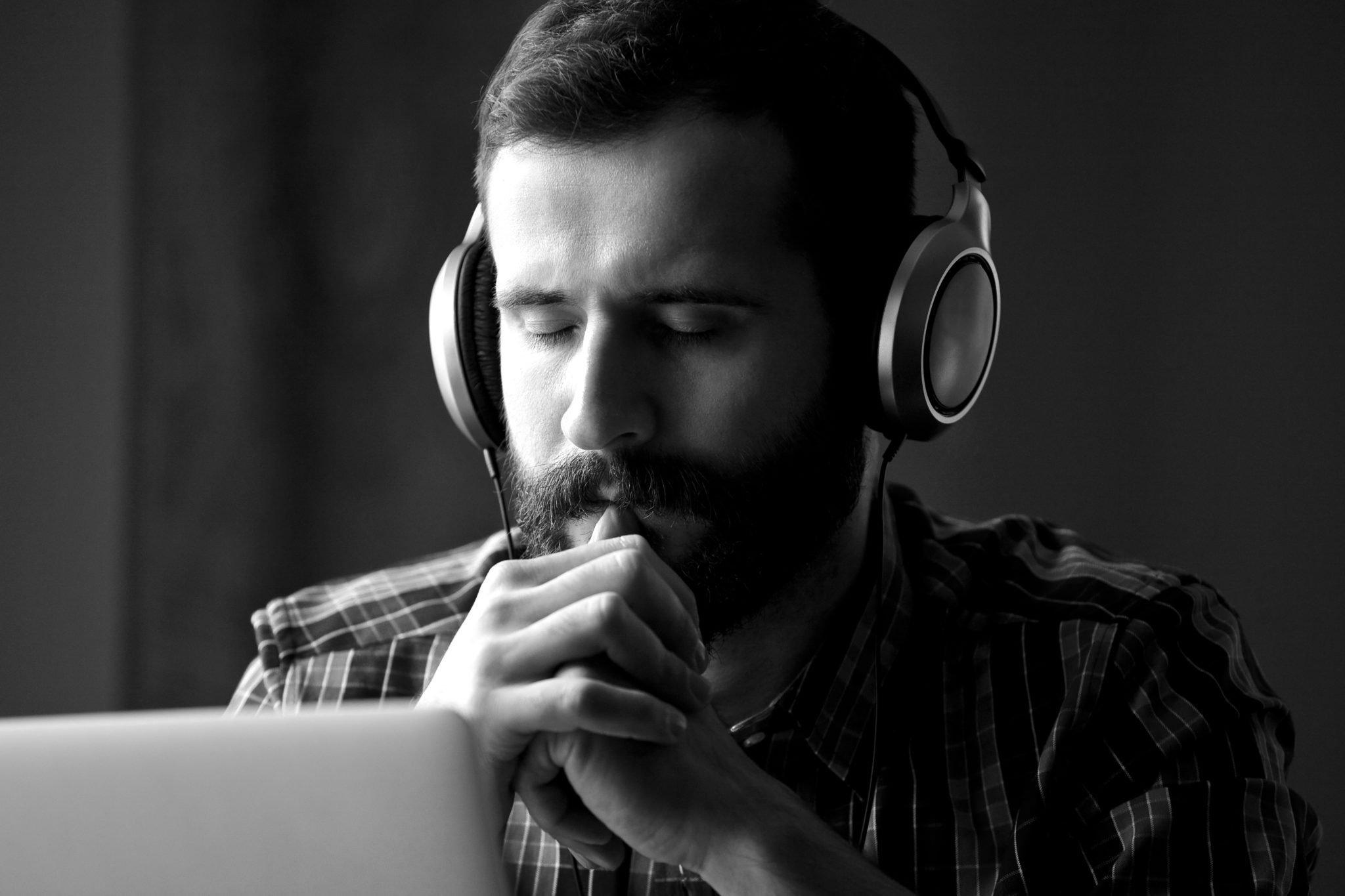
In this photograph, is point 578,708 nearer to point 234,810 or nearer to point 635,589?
point 635,589

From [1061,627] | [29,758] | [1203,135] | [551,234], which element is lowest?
[1061,627]

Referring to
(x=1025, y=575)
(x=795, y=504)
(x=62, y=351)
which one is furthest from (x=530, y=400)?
(x=62, y=351)

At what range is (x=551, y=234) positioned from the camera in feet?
3.63

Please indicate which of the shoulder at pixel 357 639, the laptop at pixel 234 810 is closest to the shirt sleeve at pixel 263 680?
the shoulder at pixel 357 639

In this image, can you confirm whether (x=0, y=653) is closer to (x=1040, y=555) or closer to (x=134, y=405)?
(x=134, y=405)

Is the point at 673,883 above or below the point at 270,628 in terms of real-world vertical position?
below

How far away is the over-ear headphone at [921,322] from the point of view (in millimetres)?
1079

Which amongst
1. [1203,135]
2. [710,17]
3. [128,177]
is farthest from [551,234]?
[1203,135]

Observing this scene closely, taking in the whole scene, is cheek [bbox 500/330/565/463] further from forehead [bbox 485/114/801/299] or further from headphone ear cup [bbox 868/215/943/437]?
headphone ear cup [bbox 868/215/943/437]

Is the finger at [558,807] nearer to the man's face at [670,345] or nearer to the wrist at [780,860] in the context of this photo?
the wrist at [780,860]

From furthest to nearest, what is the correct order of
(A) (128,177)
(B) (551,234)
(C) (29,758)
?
(A) (128,177) → (B) (551,234) → (C) (29,758)

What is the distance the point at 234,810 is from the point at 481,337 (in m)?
0.88

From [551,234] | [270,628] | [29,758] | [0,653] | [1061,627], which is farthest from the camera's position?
[0,653]

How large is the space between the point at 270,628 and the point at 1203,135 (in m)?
1.52
